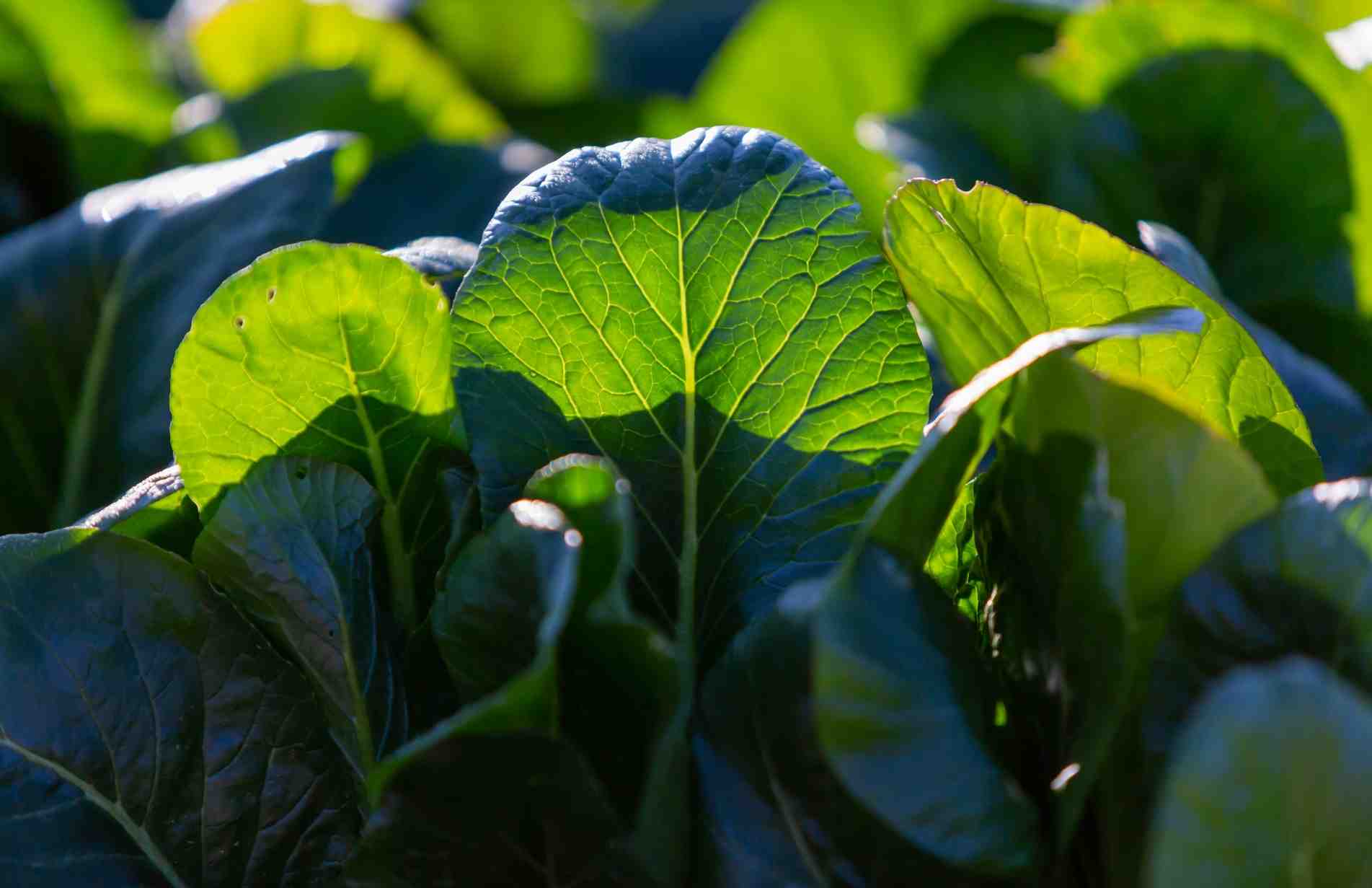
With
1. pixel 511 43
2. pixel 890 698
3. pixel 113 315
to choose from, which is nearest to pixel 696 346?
pixel 890 698

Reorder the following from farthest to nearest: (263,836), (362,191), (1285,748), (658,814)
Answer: (362,191), (263,836), (658,814), (1285,748)

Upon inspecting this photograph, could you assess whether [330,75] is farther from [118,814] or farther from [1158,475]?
[1158,475]

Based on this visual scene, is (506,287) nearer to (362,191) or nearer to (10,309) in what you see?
(10,309)

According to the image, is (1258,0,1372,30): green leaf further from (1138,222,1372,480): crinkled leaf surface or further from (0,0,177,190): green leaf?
→ (0,0,177,190): green leaf

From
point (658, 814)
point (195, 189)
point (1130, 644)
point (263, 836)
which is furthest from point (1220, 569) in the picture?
point (195, 189)

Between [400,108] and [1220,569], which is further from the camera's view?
[400,108]

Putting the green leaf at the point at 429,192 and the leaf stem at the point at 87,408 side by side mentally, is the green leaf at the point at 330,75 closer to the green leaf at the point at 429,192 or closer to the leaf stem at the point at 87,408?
the green leaf at the point at 429,192

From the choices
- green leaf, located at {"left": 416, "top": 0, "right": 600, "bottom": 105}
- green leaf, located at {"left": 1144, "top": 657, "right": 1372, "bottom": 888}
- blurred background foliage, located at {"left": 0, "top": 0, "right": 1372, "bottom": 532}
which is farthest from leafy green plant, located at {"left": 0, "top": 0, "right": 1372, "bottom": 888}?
green leaf, located at {"left": 416, "top": 0, "right": 600, "bottom": 105}

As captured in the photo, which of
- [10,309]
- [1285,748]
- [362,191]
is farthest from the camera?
[362,191]
